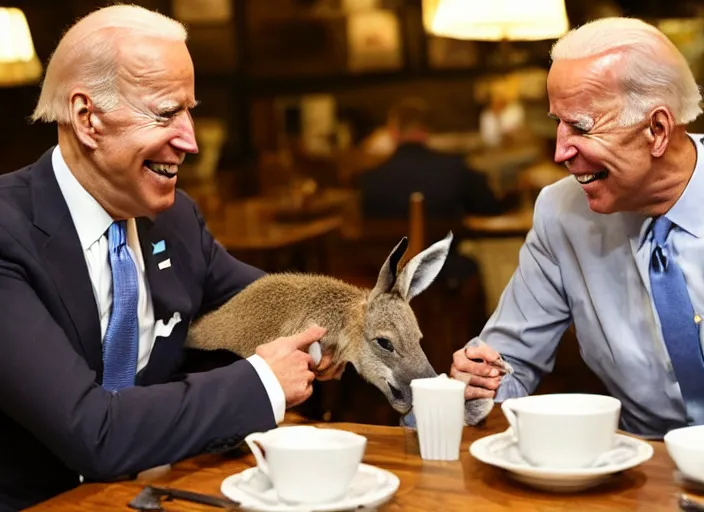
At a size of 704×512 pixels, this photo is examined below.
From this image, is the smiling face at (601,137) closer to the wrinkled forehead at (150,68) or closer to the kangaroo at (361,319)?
the kangaroo at (361,319)

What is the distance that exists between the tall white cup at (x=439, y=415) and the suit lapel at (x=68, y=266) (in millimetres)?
676

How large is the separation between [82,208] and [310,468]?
919 mm

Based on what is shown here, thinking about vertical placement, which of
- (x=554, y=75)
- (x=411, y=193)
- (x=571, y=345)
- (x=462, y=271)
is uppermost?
(x=554, y=75)

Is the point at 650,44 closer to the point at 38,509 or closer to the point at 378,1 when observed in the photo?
the point at 38,509

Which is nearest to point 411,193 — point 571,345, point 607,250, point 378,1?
point 571,345

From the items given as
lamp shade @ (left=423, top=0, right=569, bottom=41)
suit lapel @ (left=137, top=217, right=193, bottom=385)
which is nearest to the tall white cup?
suit lapel @ (left=137, top=217, right=193, bottom=385)

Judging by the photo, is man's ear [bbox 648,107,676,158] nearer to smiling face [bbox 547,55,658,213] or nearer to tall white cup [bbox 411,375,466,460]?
smiling face [bbox 547,55,658,213]

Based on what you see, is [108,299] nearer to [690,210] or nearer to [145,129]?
[145,129]

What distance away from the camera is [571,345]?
570cm

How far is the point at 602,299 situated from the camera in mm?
2379

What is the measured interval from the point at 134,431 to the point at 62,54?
2.70 feet

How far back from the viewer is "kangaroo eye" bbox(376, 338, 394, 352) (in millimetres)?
2033

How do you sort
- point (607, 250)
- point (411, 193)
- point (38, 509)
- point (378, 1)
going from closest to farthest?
1. point (38, 509)
2. point (607, 250)
3. point (411, 193)
4. point (378, 1)

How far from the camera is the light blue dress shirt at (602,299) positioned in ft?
7.54
